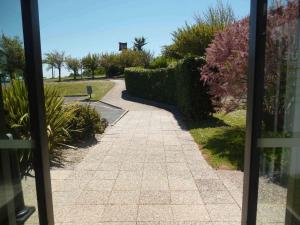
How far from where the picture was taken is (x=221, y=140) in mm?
8242

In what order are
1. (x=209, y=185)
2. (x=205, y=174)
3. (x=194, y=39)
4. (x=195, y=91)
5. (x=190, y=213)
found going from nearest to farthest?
(x=190, y=213) < (x=209, y=185) < (x=205, y=174) < (x=195, y=91) < (x=194, y=39)

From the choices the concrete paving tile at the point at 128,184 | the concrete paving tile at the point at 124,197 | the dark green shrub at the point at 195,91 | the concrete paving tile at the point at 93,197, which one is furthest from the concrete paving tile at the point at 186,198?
the dark green shrub at the point at 195,91

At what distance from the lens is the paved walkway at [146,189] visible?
3809 millimetres

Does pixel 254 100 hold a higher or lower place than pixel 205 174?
higher

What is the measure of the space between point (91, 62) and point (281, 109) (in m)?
47.7

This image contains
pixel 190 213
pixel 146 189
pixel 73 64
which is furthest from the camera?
pixel 73 64

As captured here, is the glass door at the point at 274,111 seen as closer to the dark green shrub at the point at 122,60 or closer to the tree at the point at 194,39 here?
the tree at the point at 194,39

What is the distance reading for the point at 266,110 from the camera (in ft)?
7.88

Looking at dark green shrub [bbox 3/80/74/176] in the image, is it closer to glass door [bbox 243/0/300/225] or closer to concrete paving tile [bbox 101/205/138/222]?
concrete paving tile [bbox 101/205/138/222]

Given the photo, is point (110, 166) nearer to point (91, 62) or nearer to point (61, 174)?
point (61, 174)

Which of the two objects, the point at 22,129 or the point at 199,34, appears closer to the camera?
the point at 22,129

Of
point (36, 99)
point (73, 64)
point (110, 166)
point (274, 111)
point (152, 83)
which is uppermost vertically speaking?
point (73, 64)

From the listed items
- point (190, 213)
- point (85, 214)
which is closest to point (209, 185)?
point (190, 213)

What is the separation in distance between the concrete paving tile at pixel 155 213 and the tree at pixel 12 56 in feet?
7.37
